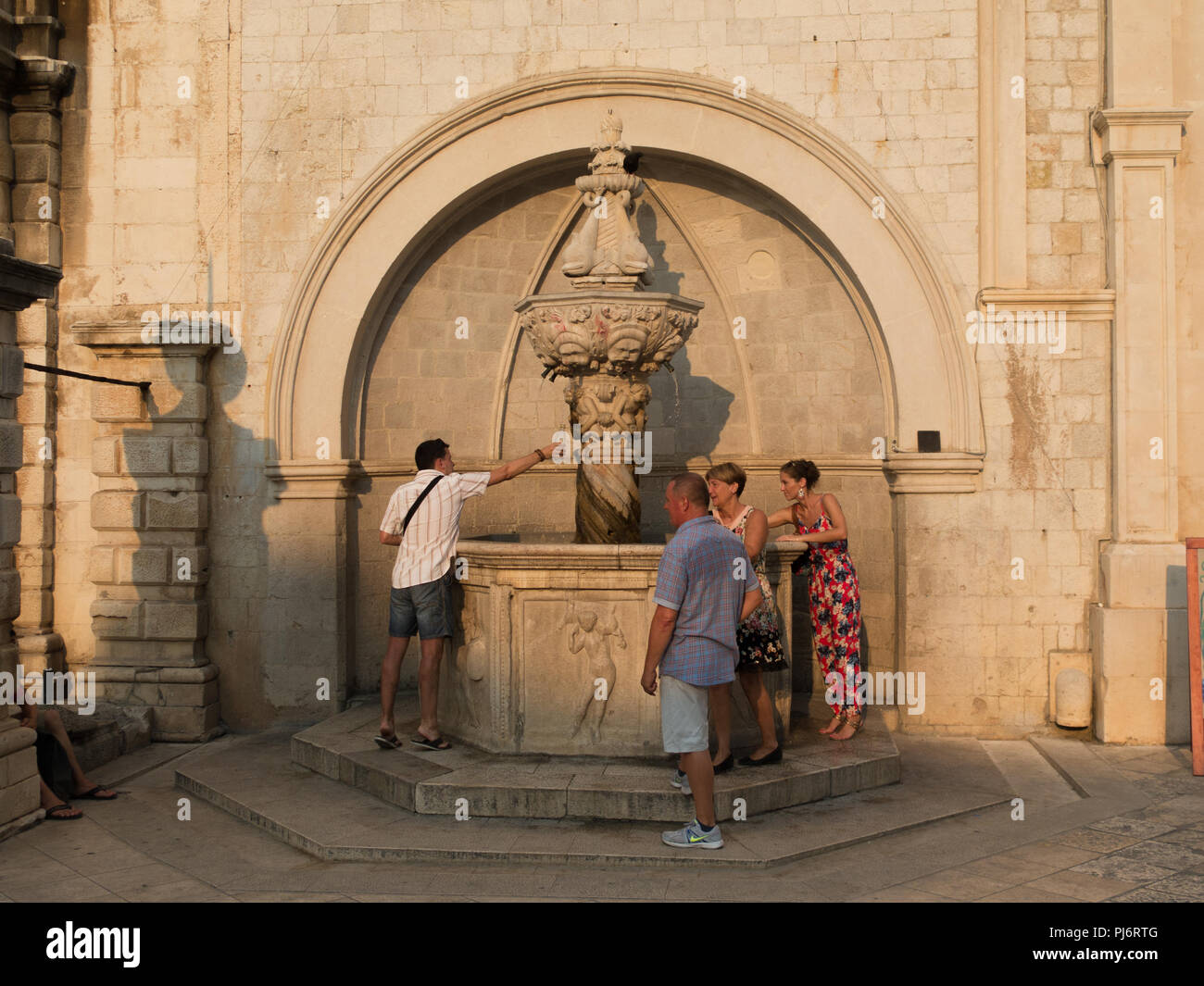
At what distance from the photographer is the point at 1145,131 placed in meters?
7.82

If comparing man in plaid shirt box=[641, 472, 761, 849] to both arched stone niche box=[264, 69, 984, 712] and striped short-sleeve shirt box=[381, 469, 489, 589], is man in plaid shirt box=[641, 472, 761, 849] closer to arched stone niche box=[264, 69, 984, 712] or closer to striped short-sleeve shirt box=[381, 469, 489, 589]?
striped short-sleeve shirt box=[381, 469, 489, 589]

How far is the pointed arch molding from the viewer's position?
8.23m

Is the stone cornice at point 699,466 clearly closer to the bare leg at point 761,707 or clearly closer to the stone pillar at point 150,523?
the stone pillar at point 150,523

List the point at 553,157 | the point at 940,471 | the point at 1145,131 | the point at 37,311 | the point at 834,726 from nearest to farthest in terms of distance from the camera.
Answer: the point at 834,726
the point at 1145,131
the point at 940,471
the point at 37,311
the point at 553,157

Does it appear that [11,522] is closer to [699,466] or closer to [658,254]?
[699,466]

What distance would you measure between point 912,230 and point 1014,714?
11.3 feet

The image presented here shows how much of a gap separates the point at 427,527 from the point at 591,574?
95 centimetres

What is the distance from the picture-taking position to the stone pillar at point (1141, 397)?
305 inches

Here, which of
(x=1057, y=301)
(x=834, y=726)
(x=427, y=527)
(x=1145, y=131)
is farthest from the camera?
(x=1057, y=301)

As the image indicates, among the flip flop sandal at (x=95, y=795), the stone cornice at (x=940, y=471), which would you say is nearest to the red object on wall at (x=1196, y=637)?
the stone cornice at (x=940, y=471)

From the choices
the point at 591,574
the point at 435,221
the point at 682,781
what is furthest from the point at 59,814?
the point at 435,221

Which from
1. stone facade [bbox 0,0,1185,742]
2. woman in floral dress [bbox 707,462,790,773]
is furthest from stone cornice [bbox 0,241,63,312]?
woman in floral dress [bbox 707,462,790,773]

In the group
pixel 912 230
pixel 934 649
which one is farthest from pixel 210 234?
pixel 934 649

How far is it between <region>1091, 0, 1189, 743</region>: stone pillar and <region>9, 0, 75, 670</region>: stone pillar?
7481 mm
